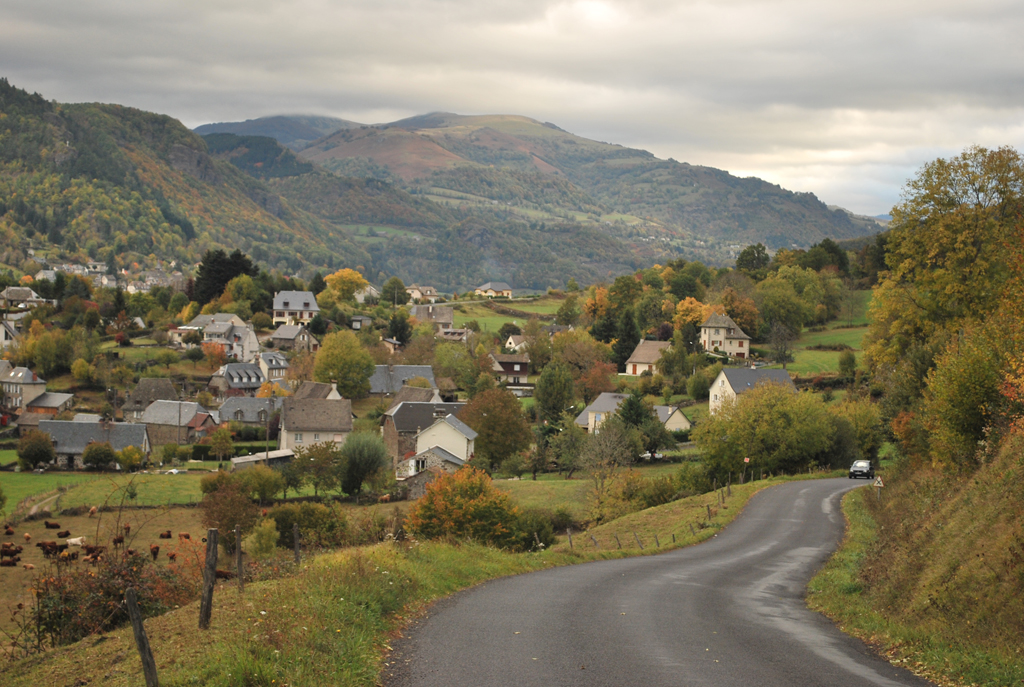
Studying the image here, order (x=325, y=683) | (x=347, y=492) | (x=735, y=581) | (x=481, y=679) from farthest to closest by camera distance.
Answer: (x=347, y=492), (x=735, y=581), (x=481, y=679), (x=325, y=683)

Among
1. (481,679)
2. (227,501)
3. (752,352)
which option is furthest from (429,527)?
(752,352)

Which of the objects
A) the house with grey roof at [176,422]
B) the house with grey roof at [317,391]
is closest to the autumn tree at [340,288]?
the house with grey roof at [317,391]

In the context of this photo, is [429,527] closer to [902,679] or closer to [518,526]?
[518,526]

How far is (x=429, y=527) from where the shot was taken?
1003 inches

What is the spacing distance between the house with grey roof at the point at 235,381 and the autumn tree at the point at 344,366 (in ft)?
30.0

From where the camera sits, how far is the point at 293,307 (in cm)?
13550

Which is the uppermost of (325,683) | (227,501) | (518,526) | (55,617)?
(325,683)

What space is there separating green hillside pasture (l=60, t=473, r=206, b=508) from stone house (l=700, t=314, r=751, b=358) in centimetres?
6618

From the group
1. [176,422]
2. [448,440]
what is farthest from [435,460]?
[176,422]

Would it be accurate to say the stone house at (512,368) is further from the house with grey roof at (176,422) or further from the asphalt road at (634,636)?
the asphalt road at (634,636)

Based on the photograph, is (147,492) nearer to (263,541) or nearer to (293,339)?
(263,541)

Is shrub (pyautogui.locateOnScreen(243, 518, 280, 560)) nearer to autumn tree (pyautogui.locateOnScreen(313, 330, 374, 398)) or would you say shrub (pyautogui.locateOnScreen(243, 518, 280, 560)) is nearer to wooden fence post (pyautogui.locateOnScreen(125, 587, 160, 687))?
wooden fence post (pyautogui.locateOnScreen(125, 587, 160, 687))

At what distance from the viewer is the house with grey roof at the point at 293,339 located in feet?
391

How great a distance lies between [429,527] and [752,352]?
288 ft
